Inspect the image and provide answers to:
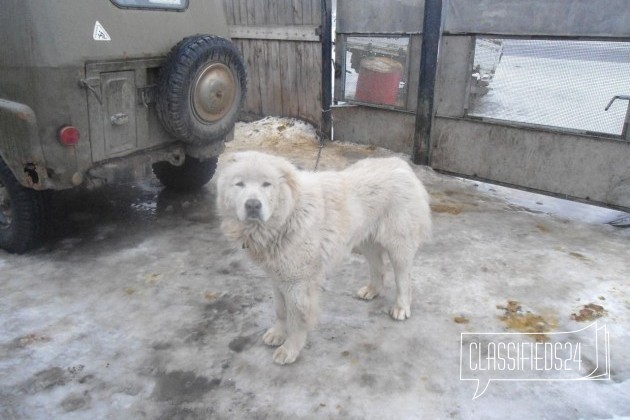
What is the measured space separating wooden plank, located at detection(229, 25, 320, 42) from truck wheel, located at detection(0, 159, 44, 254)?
5365mm

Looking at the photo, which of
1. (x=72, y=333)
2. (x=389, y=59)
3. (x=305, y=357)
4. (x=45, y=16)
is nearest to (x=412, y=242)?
(x=305, y=357)

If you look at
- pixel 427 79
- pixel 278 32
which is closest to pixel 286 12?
pixel 278 32

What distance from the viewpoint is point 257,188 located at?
2834mm

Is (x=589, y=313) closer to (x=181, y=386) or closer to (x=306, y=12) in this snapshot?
(x=181, y=386)

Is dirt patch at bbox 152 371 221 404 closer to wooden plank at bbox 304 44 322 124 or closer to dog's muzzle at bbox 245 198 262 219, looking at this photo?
dog's muzzle at bbox 245 198 262 219

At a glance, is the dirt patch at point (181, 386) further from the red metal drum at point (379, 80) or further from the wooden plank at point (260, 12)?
the wooden plank at point (260, 12)

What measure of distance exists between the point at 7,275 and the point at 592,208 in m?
6.55

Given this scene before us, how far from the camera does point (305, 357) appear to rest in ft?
10.9

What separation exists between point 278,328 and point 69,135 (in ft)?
7.93

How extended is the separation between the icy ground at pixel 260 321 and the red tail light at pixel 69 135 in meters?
1.21

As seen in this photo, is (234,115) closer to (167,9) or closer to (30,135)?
(167,9)

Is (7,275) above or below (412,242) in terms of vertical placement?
below

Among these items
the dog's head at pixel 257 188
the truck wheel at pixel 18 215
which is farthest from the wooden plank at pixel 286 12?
the dog's head at pixel 257 188

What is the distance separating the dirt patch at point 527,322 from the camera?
359 cm
